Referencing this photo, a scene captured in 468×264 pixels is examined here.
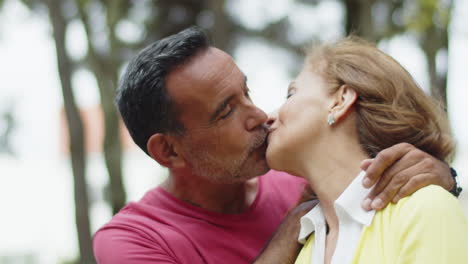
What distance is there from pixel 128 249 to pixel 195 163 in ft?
1.65

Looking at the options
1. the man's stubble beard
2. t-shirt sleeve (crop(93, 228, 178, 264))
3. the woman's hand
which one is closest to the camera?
the woman's hand

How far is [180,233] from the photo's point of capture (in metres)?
2.54

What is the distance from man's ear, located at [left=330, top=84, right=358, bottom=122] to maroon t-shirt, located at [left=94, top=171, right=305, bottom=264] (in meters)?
0.78

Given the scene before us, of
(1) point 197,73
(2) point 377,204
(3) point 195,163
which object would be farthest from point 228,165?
(2) point 377,204

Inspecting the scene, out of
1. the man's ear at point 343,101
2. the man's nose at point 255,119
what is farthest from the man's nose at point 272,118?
the man's ear at point 343,101

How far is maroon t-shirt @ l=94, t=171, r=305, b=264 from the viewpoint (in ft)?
8.05

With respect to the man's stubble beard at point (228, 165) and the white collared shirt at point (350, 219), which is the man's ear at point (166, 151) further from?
the white collared shirt at point (350, 219)

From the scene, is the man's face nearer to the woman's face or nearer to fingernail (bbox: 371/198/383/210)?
the woman's face

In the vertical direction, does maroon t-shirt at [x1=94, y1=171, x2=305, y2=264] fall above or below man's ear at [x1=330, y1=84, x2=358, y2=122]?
below

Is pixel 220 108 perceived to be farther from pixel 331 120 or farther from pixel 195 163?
pixel 331 120

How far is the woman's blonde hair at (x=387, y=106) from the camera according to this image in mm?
2109

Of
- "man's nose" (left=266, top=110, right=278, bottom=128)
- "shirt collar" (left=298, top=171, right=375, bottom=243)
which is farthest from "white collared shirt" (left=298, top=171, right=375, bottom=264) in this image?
"man's nose" (left=266, top=110, right=278, bottom=128)

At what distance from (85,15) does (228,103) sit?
735cm

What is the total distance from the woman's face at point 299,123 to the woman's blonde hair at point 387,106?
0.07 metres
